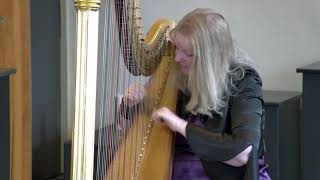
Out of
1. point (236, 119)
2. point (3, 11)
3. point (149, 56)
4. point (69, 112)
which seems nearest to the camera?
point (236, 119)

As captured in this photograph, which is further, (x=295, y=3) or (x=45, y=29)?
(x=45, y=29)

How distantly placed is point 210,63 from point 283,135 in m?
1.19

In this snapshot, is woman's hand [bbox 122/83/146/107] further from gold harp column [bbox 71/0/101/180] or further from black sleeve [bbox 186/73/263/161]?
gold harp column [bbox 71/0/101/180]

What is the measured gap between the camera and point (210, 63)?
5.08 ft

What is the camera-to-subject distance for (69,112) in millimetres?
3426

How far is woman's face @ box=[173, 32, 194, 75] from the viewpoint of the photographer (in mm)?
1569

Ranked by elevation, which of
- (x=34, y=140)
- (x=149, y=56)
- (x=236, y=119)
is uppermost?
(x=149, y=56)

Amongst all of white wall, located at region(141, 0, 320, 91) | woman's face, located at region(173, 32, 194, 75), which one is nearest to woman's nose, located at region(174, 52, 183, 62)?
woman's face, located at region(173, 32, 194, 75)

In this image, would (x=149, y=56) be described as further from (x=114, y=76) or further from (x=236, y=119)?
(x=236, y=119)

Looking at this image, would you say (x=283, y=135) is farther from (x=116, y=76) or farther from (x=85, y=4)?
(x=85, y=4)

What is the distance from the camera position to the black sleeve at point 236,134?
1425mm

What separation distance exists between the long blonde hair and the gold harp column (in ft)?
1.99

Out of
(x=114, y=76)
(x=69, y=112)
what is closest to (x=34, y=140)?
(x=69, y=112)

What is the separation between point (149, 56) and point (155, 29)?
0.16m
